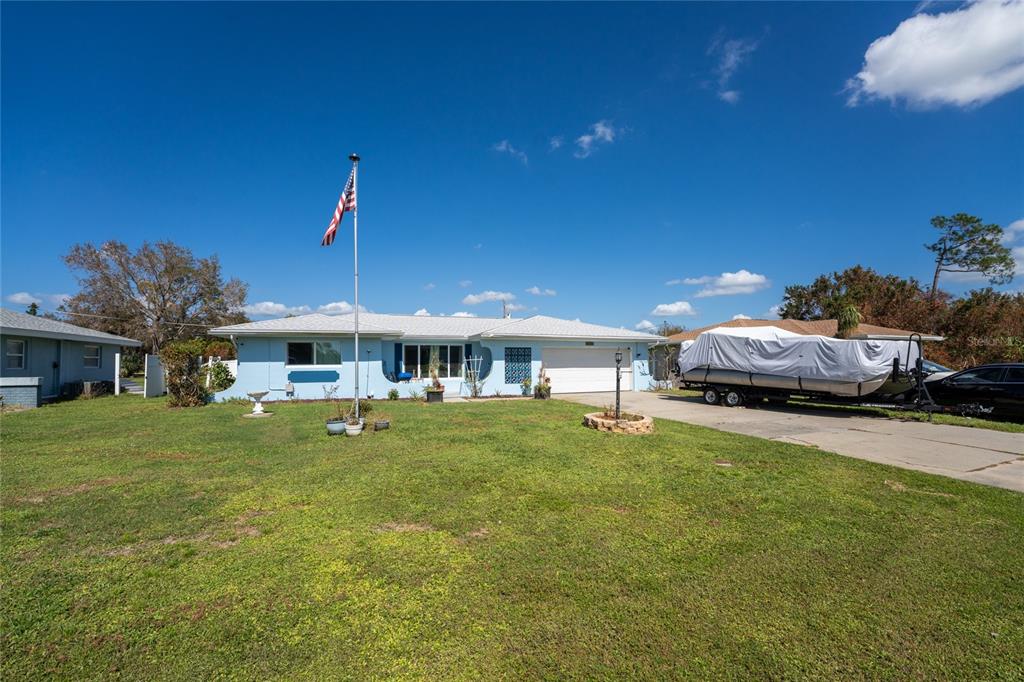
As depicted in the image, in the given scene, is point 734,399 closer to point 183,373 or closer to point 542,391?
point 542,391

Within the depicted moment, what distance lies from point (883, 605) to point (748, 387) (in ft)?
41.5

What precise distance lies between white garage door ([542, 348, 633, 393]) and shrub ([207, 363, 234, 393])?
12614 mm

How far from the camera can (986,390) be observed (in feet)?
38.3

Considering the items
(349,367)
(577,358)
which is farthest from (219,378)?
(577,358)

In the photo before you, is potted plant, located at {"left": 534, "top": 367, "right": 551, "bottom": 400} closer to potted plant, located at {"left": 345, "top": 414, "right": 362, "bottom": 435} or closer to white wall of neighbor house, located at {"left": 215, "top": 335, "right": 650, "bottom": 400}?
white wall of neighbor house, located at {"left": 215, "top": 335, "right": 650, "bottom": 400}

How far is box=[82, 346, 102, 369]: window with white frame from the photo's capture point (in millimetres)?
19234

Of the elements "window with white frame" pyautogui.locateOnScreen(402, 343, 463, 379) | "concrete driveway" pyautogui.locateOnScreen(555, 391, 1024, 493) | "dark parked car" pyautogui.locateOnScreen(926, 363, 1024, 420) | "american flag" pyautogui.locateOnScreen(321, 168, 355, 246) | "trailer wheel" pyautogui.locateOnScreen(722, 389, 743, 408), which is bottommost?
"concrete driveway" pyautogui.locateOnScreen(555, 391, 1024, 493)

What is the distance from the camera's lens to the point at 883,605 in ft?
9.87

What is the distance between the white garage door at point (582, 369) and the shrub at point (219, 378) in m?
12.6

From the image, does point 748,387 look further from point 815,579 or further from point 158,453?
point 158,453

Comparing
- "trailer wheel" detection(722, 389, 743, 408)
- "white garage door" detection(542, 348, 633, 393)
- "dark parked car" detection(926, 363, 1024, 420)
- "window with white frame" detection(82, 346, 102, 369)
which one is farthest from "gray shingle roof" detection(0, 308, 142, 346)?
"dark parked car" detection(926, 363, 1024, 420)

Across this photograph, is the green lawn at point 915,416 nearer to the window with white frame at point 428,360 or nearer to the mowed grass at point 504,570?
the mowed grass at point 504,570

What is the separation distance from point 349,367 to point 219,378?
4.93m

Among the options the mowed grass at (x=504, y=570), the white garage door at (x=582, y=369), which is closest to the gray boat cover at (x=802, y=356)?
the white garage door at (x=582, y=369)
